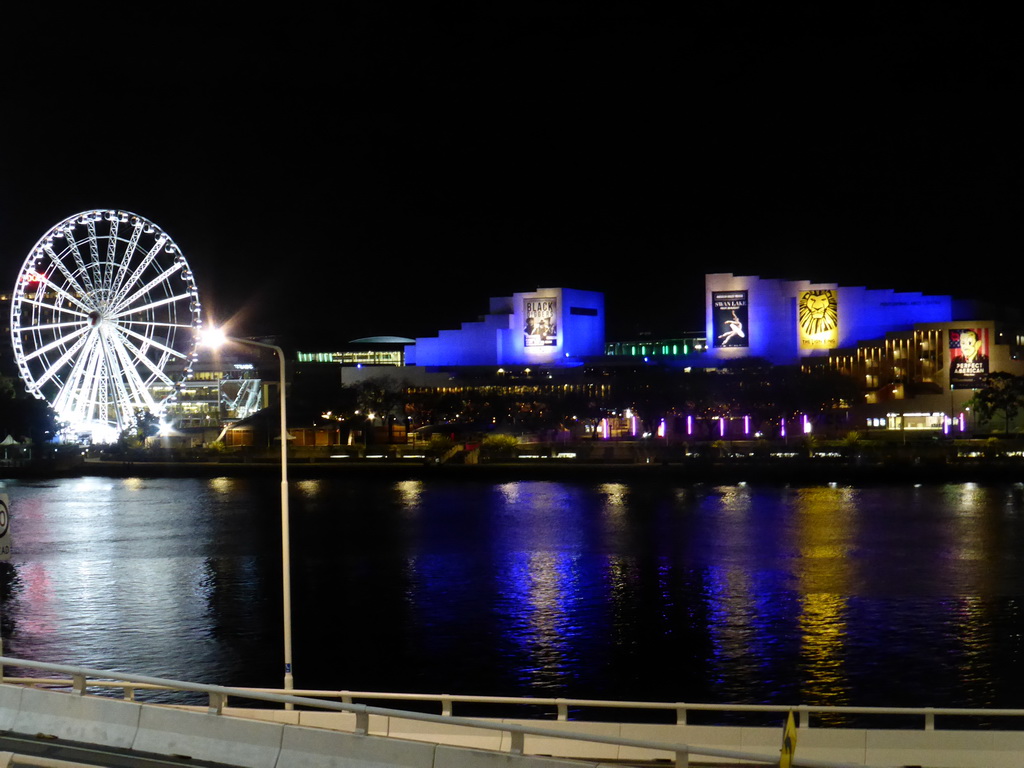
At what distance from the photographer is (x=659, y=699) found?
22.3 m

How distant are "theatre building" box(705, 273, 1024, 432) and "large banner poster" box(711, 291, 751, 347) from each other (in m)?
0.08

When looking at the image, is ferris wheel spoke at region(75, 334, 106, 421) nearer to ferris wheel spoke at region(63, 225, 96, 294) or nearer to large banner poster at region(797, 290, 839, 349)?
ferris wheel spoke at region(63, 225, 96, 294)

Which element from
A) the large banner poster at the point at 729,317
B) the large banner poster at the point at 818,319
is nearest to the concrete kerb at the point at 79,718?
the large banner poster at the point at 818,319

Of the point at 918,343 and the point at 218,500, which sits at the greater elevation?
the point at 918,343

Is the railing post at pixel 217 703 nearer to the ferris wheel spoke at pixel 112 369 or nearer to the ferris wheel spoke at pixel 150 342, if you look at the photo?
the ferris wheel spoke at pixel 150 342

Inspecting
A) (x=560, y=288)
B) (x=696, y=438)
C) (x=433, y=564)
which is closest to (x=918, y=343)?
(x=696, y=438)

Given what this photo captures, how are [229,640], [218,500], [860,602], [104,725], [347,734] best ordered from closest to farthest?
[347,734]
[104,725]
[229,640]
[860,602]
[218,500]

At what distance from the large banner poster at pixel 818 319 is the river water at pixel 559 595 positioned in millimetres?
37734

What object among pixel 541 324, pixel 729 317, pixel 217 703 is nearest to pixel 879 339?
pixel 729 317

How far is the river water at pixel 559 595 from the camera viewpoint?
23.9 meters

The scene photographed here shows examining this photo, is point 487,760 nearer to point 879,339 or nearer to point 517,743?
point 517,743

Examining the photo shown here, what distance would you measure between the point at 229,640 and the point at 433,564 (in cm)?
1291

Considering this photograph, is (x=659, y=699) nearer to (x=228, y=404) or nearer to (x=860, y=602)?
(x=860, y=602)

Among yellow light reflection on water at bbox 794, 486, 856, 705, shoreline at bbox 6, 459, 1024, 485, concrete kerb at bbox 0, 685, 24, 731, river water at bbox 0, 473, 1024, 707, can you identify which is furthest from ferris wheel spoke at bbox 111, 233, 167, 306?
concrete kerb at bbox 0, 685, 24, 731
